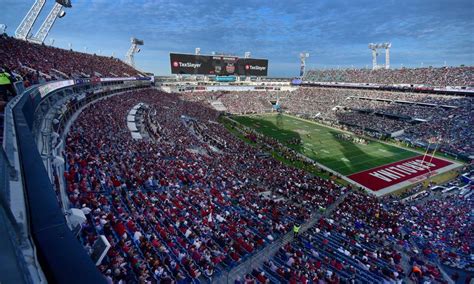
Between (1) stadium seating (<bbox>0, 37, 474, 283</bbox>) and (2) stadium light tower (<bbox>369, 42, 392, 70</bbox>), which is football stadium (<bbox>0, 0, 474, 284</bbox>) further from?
(2) stadium light tower (<bbox>369, 42, 392, 70</bbox>)

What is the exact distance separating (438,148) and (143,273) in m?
41.8

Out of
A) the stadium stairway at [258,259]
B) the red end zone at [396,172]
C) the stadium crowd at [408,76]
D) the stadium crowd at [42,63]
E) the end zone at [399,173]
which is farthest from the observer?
the stadium crowd at [408,76]

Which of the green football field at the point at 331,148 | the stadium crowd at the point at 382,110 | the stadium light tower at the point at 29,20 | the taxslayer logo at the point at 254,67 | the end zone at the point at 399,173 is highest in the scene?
the stadium light tower at the point at 29,20

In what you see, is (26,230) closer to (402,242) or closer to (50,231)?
(50,231)

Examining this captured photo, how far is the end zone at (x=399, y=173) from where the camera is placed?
26.6 m

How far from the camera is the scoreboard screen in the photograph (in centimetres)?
6068

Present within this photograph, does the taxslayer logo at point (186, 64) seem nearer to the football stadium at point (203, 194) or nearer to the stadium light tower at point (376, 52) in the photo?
the football stadium at point (203, 194)

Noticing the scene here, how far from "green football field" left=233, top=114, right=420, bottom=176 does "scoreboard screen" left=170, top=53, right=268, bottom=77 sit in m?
19.0

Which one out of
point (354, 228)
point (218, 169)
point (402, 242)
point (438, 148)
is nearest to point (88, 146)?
point (218, 169)

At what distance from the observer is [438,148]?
37188mm

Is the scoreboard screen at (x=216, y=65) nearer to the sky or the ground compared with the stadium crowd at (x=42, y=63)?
nearer to the sky

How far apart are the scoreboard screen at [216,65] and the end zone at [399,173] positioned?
44858 mm

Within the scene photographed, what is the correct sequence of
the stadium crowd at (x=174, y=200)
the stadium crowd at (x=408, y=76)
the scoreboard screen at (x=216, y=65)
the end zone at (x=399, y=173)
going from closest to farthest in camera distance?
the stadium crowd at (x=174, y=200)
the end zone at (x=399, y=173)
the stadium crowd at (x=408, y=76)
the scoreboard screen at (x=216, y=65)

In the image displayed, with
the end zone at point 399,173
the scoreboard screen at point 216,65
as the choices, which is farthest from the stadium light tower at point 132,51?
the end zone at point 399,173
